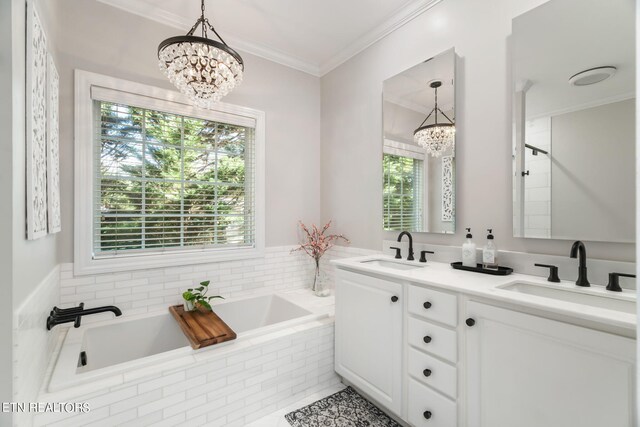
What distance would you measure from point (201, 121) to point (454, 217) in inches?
89.3

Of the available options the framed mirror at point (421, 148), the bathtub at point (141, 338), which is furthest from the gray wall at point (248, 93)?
the framed mirror at point (421, 148)

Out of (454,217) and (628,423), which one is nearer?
(628,423)

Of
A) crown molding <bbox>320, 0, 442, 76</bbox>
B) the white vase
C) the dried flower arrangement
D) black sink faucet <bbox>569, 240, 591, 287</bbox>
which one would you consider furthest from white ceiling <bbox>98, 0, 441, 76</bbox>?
the white vase

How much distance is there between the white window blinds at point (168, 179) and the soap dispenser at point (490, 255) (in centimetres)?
202

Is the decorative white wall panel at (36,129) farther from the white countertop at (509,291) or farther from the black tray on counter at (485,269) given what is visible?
the black tray on counter at (485,269)

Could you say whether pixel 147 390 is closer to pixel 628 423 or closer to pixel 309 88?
pixel 628 423

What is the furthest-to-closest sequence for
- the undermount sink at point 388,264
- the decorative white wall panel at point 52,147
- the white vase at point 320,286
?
the white vase at point 320,286
the undermount sink at point 388,264
the decorative white wall panel at point 52,147

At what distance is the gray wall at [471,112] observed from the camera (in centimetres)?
177

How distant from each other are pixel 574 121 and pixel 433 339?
136cm

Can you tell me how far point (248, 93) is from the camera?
2.84 metres

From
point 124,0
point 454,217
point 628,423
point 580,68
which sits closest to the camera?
point 628,423

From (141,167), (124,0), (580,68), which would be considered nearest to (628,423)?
(580,68)

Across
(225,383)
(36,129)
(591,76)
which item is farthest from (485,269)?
(36,129)

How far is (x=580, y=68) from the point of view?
151 cm
